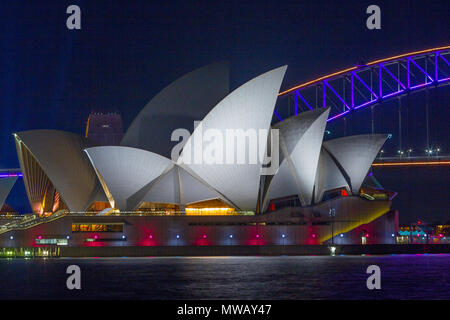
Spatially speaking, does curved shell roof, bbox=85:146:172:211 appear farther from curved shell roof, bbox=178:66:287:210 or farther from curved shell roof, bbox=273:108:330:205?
curved shell roof, bbox=273:108:330:205

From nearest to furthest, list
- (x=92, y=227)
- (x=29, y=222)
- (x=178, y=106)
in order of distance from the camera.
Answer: (x=92, y=227) → (x=178, y=106) → (x=29, y=222)

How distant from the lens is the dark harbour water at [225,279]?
152ft

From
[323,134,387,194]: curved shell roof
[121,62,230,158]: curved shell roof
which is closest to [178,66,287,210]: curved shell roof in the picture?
[121,62,230,158]: curved shell roof

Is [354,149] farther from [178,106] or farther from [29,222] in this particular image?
[29,222]

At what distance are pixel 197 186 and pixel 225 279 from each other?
25782 mm

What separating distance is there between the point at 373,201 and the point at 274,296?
39613 millimetres

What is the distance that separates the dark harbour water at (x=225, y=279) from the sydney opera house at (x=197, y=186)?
196 inches

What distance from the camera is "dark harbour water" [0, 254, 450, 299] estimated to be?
46.2 metres

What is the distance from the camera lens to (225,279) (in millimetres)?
54062

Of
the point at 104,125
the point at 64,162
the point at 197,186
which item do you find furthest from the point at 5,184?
the point at 197,186

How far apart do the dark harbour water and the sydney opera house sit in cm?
497

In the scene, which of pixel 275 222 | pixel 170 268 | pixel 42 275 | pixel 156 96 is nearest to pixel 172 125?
pixel 156 96

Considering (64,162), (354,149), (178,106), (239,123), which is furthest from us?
(64,162)

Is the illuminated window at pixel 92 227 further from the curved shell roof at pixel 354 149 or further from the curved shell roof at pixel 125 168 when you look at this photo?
the curved shell roof at pixel 354 149
